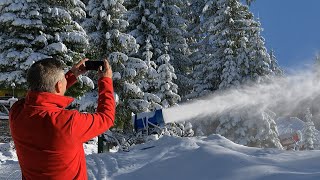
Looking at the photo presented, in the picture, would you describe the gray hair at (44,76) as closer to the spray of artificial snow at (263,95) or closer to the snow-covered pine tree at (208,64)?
the spray of artificial snow at (263,95)

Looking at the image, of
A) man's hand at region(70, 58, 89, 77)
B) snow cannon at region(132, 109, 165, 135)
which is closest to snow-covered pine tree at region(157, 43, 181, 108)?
snow cannon at region(132, 109, 165, 135)

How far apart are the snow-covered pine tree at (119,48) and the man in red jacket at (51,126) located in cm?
1927

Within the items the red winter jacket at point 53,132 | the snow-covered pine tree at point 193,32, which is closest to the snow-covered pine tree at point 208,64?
the snow-covered pine tree at point 193,32

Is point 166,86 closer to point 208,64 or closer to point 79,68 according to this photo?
point 208,64

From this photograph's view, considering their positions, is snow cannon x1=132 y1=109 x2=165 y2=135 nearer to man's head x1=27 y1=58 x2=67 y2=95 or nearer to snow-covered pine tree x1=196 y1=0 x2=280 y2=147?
snow-covered pine tree x1=196 y1=0 x2=280 y2=147

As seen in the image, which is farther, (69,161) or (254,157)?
(254,157)

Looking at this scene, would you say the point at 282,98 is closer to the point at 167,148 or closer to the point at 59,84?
the point at 167,148

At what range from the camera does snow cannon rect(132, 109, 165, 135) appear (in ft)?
57.0

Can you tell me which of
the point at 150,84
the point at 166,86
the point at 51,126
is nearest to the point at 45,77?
the point at 51,126

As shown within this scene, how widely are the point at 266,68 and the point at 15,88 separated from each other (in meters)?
14.5

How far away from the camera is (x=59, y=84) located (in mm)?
3092

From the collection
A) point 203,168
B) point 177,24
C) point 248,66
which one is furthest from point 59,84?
point 177,24

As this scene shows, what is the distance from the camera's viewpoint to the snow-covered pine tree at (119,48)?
74.1ft

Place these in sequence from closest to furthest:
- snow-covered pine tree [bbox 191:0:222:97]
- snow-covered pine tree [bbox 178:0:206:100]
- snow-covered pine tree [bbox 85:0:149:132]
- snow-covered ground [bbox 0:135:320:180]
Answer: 1. snow-covered ground [bbox 0:135:320:180]
2. snow-covered pine tree [bbox 85:0:149:132]
3. snow-covered pine tree [bbox 191:0:222:97]
4. snow-covered pine tree [bbox 178:0:206:100]
